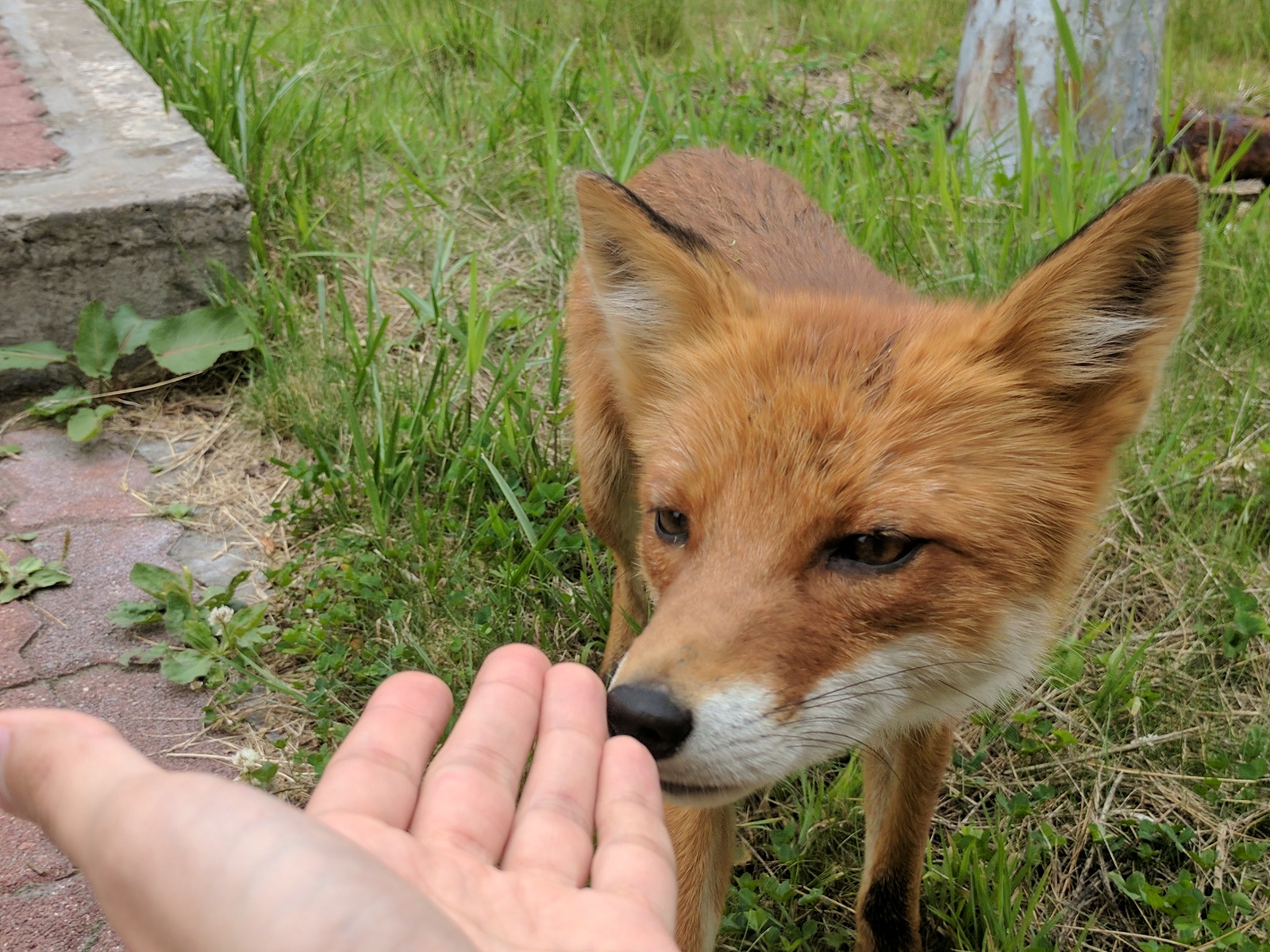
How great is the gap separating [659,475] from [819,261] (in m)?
1.42

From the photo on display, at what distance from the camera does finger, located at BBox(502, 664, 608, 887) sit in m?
1.95

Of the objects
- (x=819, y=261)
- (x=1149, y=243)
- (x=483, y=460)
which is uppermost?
(x=1149, y=243)

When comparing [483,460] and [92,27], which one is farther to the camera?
[92,27]

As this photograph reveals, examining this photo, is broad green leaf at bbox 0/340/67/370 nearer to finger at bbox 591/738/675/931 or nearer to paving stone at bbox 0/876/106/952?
paving stone at bbox 0/876/106/952

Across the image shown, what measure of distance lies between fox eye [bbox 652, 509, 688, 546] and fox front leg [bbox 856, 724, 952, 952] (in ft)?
2.89

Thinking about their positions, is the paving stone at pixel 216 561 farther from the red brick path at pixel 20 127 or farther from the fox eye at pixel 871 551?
the fox eye at pixel 871 551

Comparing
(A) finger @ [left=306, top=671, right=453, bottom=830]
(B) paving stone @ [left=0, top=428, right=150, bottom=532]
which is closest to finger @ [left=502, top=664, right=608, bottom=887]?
(A) finger @ [left=306, top=671, right=453, bottom=830]

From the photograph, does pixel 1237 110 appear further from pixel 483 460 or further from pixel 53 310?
pixel 53 310

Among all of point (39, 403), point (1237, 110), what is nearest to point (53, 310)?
point (39, 403)

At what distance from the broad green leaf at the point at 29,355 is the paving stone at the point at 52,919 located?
2.64m

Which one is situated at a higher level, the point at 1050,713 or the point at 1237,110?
the point at 1237,110

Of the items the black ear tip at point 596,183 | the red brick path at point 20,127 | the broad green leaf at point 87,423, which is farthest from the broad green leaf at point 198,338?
the black ear tip at point 596,183

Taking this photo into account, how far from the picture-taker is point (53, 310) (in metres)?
4.73

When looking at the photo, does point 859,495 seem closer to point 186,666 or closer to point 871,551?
point 871,551
